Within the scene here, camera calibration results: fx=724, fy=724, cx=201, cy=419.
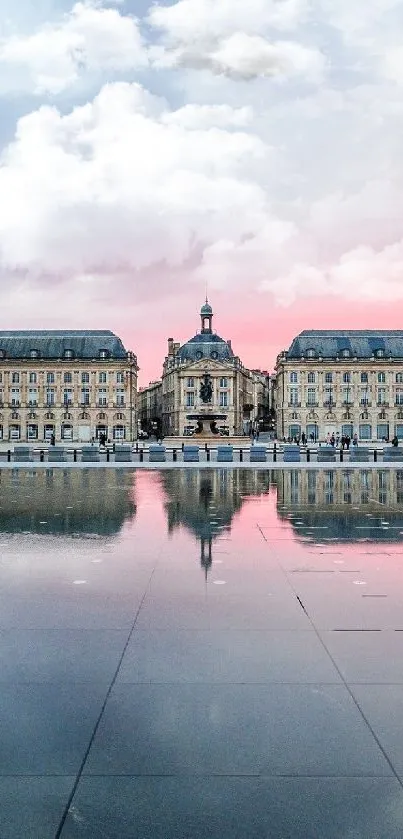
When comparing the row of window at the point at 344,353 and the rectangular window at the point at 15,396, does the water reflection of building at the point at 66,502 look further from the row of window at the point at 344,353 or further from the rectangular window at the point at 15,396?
the rectangular window at the point at 15,396

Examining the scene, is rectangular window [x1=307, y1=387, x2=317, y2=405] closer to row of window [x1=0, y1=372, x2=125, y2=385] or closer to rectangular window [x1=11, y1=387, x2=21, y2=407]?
row of window [x1=0, y1=372, x2=125, y2=385]

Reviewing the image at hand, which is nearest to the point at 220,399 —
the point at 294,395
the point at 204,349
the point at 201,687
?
the point at 204,349

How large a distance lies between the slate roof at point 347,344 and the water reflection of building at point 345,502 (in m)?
84.2

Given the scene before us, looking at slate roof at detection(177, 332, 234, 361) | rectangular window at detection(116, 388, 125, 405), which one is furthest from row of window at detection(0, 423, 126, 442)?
slate roof at detection(177, 332, 234, 361)

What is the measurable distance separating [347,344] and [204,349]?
79.7 ft

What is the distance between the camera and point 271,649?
7.34m

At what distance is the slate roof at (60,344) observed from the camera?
116625 mm

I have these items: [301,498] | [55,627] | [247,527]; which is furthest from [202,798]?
[301,498]

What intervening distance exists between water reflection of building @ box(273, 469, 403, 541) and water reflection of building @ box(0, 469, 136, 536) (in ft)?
14.3

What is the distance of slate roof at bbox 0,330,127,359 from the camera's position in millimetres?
116625

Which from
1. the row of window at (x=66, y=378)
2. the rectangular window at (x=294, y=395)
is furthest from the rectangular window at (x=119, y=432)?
the rectangular window at (x=294, y=395)

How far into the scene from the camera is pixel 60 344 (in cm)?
11725

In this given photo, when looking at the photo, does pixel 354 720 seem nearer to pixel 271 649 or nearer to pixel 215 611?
pixel 271 649

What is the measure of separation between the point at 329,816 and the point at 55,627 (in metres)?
4.44
